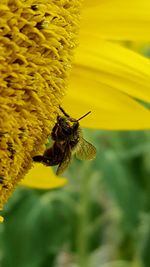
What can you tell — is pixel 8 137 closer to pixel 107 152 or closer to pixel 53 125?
pixel 53 125

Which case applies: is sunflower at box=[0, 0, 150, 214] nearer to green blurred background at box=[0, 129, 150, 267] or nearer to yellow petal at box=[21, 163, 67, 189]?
yellow petal at box=[21, 163, 67, 189]

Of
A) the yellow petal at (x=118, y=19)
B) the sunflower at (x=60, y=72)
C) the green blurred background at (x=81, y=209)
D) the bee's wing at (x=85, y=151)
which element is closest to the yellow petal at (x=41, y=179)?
the sunflower at (x=60, y=72)

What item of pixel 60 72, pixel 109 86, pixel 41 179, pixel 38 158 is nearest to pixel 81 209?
pixel 41 179

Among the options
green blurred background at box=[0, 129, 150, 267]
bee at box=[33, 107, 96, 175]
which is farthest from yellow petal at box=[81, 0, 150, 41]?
green blurred background at box=[0, 129, 150, 267]

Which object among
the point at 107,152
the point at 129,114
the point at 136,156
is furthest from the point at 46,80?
the point at 136,156

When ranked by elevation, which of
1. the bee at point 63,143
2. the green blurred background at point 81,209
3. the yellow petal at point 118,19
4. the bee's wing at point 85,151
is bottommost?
the green blurred background at point 81,209

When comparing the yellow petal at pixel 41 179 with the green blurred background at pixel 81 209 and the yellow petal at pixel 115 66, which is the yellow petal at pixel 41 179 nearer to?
the yellow petal at pixel 115 66

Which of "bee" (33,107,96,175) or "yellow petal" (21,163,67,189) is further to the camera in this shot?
"yellow petal" (21,163,67,189)
